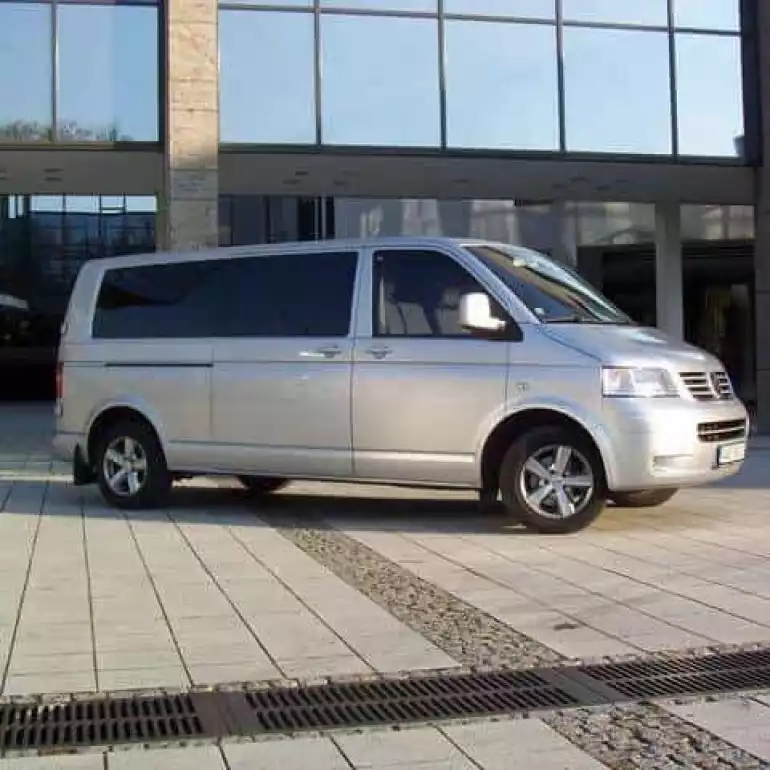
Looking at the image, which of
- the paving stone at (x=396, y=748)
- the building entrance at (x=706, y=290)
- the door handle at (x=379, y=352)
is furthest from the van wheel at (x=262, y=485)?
the building entrance at (x=706, y=290)

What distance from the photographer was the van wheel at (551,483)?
8680 mm

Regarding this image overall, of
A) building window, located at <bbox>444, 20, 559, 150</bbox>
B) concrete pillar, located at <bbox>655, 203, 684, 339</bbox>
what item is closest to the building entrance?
concrete pillar, located at <bbox>655, 203, 684, 339</bbox>

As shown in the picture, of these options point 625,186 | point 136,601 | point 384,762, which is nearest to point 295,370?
point 136,601

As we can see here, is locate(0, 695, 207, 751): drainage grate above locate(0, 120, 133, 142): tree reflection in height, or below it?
below

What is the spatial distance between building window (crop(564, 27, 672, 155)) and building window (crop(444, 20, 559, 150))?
34 cm

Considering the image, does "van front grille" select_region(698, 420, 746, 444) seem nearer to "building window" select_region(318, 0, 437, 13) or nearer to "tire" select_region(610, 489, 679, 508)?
"tire" select_region(610, 489, 679, 508)

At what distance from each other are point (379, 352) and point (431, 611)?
3148mm

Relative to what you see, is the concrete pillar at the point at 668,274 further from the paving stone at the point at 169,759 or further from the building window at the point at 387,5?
the paving stone at the point at 169,759

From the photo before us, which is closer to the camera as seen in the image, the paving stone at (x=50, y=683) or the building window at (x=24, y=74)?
the paving stone at (x=50, y=683)

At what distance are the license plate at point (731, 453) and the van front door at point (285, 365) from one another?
2.82 meters

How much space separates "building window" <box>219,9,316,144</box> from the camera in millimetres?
17766

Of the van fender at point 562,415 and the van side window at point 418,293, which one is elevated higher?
the van side window at point 418,293

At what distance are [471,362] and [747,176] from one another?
41.7 feet

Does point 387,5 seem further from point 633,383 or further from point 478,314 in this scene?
point 633,383
